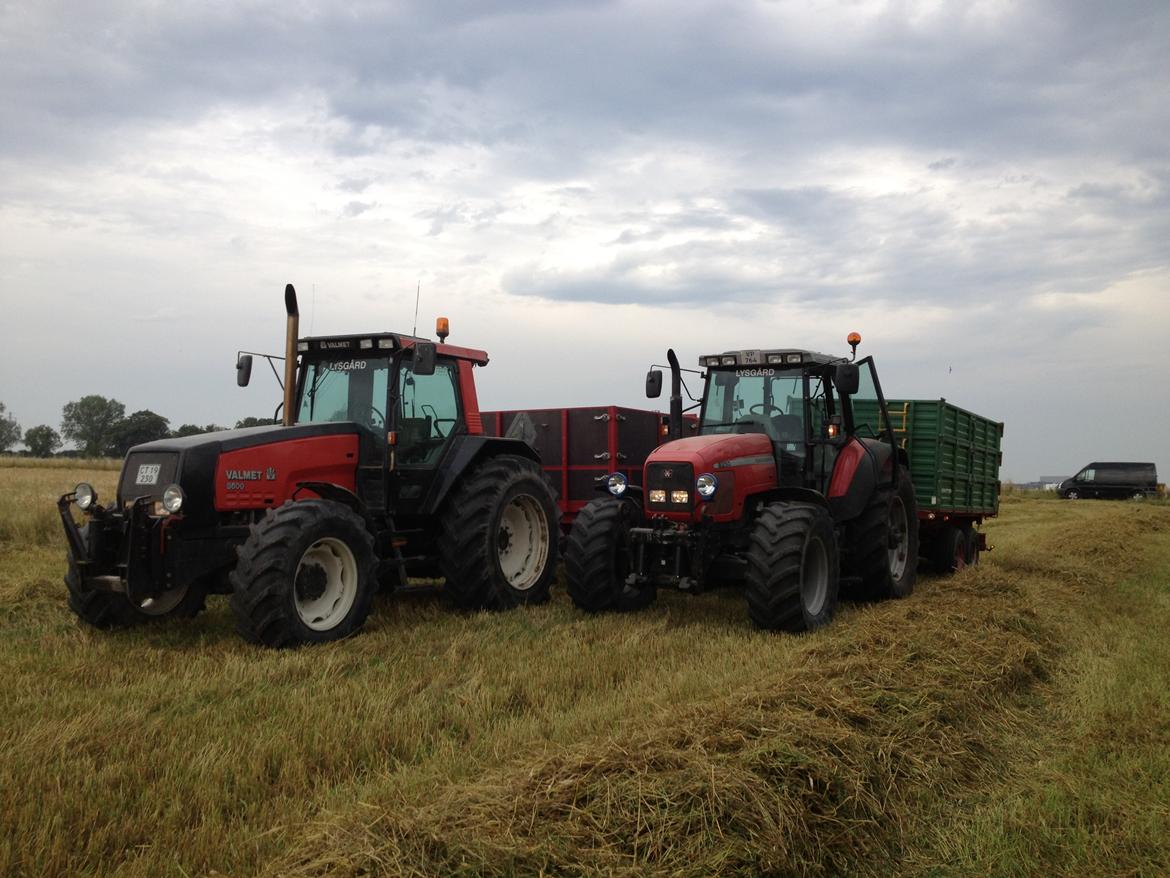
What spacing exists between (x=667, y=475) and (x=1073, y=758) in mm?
A: 3769

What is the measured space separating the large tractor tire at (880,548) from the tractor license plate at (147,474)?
579cm

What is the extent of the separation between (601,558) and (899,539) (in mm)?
3417

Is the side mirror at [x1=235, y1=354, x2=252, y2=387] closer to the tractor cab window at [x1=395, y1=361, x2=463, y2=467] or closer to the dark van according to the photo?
Answer: the tractor cab window at [x1=395, y1=361, x2=463, y2=467]

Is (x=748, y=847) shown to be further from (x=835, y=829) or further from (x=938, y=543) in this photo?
(x=938, y=543)

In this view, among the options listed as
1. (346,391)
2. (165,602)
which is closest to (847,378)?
(346,391)

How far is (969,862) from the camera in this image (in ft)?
11.9

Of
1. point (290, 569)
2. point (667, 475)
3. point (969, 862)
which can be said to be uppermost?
point (667, 475)

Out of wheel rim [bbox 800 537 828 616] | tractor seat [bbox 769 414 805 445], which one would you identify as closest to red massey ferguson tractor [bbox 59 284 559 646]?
tractor seat [bbox 769 414 805 445]

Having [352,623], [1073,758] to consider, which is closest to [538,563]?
[352,623]

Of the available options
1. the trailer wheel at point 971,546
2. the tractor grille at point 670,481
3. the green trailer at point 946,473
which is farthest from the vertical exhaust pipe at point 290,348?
the trailer wheel at point 971,546

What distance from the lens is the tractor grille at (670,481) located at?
7.71 metres

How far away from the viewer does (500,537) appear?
28.9ft

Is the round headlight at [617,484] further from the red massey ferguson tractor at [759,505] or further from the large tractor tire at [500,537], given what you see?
the large tractor tire at [500,537]

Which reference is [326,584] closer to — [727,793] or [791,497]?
[791,497]
